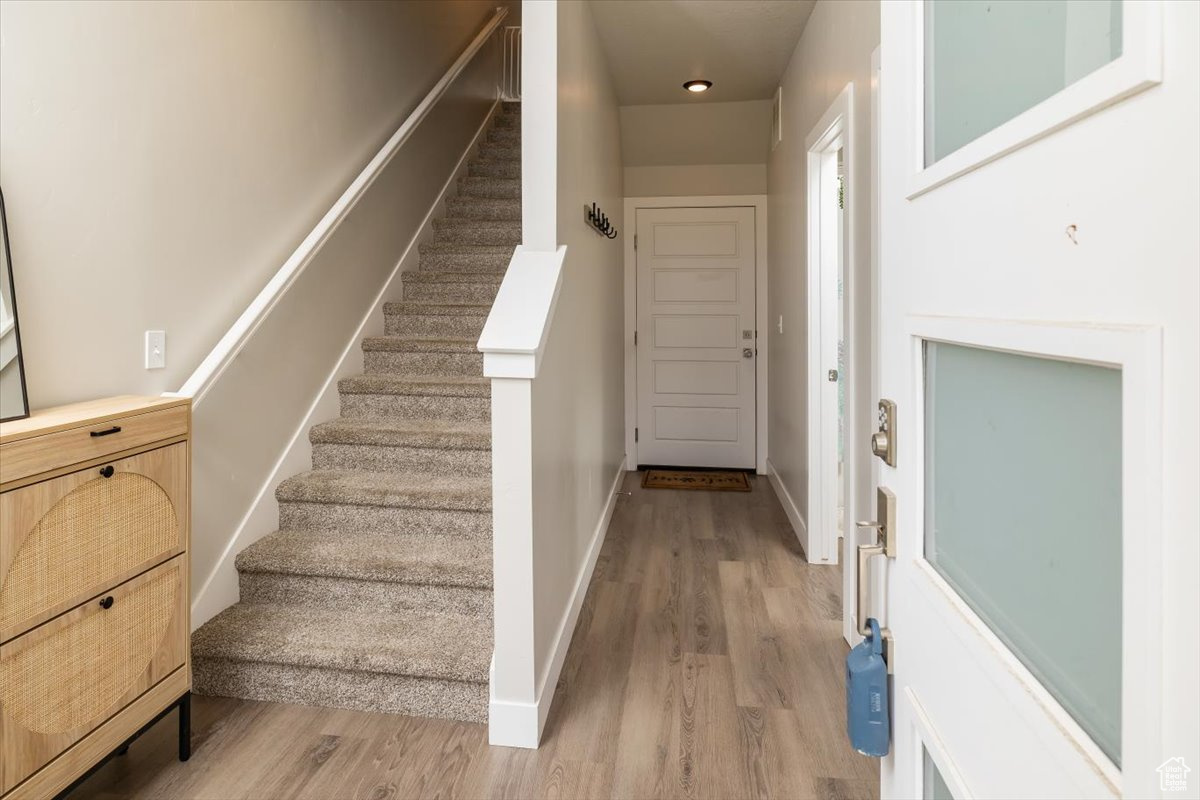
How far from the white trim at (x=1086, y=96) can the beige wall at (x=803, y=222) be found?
1824 mm

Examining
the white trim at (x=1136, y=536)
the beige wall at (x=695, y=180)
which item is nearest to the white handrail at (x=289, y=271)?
the beige wall at (x=695, y=180)

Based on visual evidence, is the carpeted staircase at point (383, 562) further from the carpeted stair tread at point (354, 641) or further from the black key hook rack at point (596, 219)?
the black key hook rack at point (596, 219)

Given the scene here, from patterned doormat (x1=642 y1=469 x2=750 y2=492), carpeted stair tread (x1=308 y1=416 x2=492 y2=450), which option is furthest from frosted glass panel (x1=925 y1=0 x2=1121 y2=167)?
patterned doormat (x1=642 y1=469 x2=750 y2=492)

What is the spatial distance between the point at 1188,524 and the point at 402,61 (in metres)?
4.07

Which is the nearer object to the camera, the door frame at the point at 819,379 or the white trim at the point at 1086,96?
the white trim at the point at 1086,96

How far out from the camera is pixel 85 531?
1469 millimetres

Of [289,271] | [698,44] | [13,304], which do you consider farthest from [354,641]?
[698,44]

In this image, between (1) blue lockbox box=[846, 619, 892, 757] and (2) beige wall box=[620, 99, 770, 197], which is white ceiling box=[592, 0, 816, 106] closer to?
(2) beige wall box=[620, 99, 770, 197]

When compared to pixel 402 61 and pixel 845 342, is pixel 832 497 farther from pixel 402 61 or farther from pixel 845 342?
pixel 402 61

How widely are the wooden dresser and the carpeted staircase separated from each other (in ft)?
1.08

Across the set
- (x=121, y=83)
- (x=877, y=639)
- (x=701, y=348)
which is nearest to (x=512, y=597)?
(x=877, y=639)

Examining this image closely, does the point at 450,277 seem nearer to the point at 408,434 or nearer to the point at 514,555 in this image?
the point at 408,434

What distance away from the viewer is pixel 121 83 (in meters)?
1.84

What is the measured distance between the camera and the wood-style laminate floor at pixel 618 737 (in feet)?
5.57
